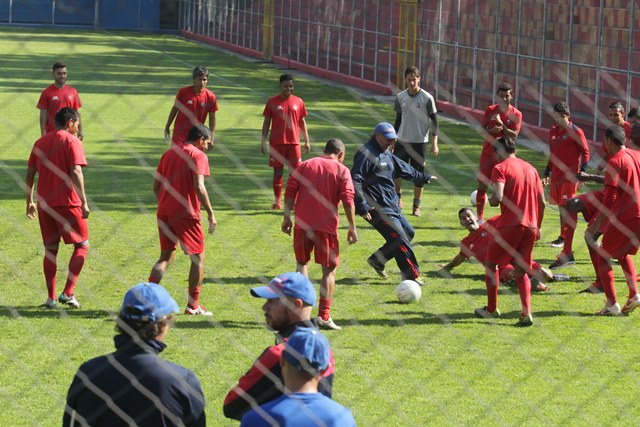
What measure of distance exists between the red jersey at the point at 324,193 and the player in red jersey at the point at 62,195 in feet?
5.90

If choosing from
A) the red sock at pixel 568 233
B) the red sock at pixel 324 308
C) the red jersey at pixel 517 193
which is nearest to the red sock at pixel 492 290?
the red jersey at pixel 517 193

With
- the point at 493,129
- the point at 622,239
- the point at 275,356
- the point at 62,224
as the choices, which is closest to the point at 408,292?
the point at 622,239

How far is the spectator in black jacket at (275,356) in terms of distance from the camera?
5.03 meters

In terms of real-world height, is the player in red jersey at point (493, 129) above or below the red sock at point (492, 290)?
above

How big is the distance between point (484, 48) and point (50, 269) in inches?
730

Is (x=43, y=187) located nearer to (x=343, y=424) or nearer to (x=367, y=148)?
(x=367, y=148)

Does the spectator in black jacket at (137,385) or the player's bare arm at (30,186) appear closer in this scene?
the spectator in black jacket at (137,385)

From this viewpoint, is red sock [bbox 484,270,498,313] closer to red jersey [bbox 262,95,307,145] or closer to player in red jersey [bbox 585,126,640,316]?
player in red jersey [bbox 585,126,640,316]

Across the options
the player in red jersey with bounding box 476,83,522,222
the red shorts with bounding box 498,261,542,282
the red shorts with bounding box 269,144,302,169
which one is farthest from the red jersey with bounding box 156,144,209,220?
the red shorts with bounding box 269,144,302,169

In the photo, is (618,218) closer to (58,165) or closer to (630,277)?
(630,277)

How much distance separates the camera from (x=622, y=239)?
1029 cm

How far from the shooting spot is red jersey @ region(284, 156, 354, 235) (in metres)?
9.78

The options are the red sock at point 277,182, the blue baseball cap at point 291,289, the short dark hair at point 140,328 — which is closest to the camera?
the short dark hair at point 140,328

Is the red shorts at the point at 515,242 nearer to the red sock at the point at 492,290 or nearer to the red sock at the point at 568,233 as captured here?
the red sock at the point at 492,290
